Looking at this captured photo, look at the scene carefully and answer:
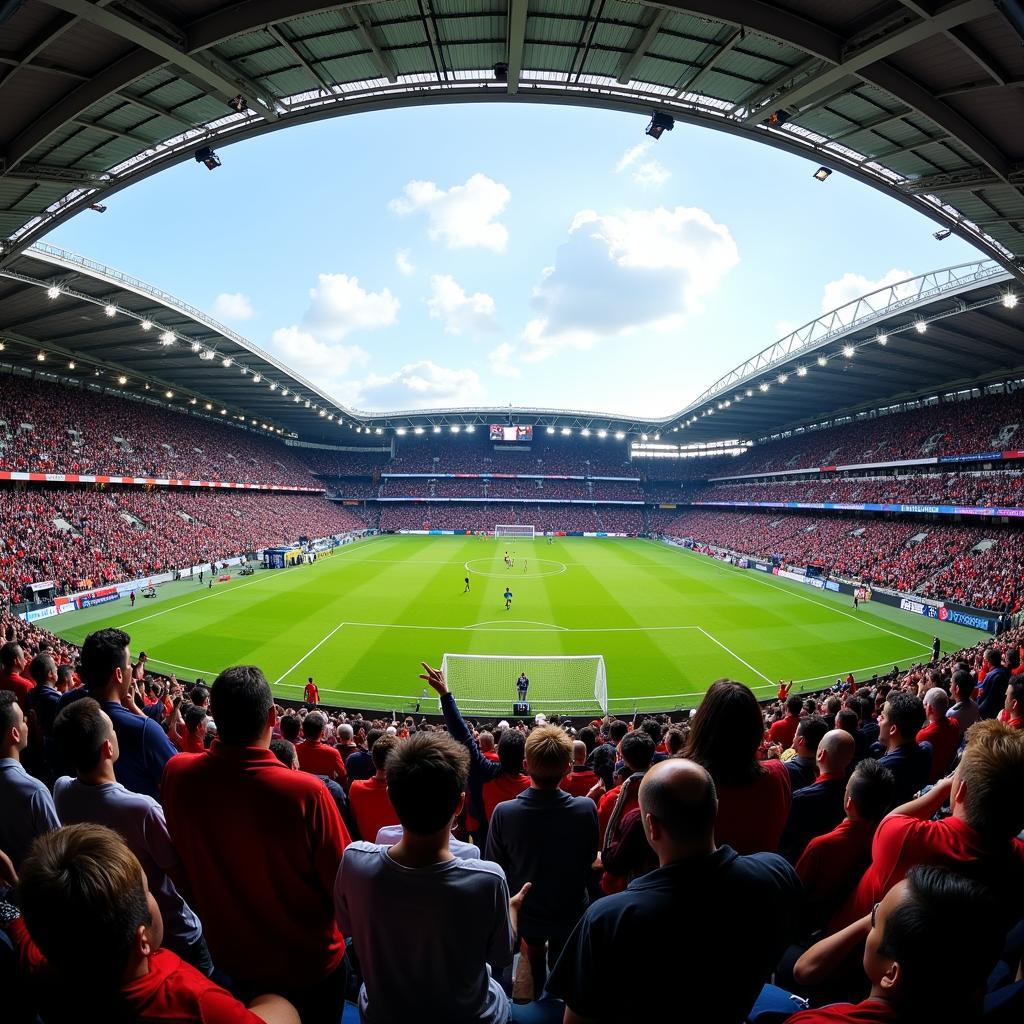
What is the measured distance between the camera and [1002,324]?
27422 millimetres

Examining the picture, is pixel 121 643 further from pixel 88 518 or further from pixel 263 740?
pixel 88 518

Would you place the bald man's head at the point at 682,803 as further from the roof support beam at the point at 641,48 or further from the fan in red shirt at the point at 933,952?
the roof support beam at the point at 641,48

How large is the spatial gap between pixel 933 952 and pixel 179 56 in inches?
560

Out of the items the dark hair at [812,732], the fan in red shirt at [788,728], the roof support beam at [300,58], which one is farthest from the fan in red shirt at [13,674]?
the roof support beam at [300,58]

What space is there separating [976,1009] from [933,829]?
1.04 m

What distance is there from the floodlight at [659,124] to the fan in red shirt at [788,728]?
1195 centimetres

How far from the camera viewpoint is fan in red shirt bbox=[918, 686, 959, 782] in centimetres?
580

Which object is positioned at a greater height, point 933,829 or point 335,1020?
point 933,829

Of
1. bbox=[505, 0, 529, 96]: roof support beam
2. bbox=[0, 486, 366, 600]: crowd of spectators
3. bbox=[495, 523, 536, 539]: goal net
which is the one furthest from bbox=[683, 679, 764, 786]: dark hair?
bbox=[495, 523, 536, 539]: goal net

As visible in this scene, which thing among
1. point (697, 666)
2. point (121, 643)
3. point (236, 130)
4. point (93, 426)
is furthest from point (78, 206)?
point (93, 426)

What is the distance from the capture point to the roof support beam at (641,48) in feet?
30.6

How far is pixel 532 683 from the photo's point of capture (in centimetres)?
2036

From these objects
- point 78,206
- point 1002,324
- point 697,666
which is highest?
point 1002,324

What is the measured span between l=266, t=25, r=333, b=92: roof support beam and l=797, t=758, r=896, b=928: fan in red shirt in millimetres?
13703
